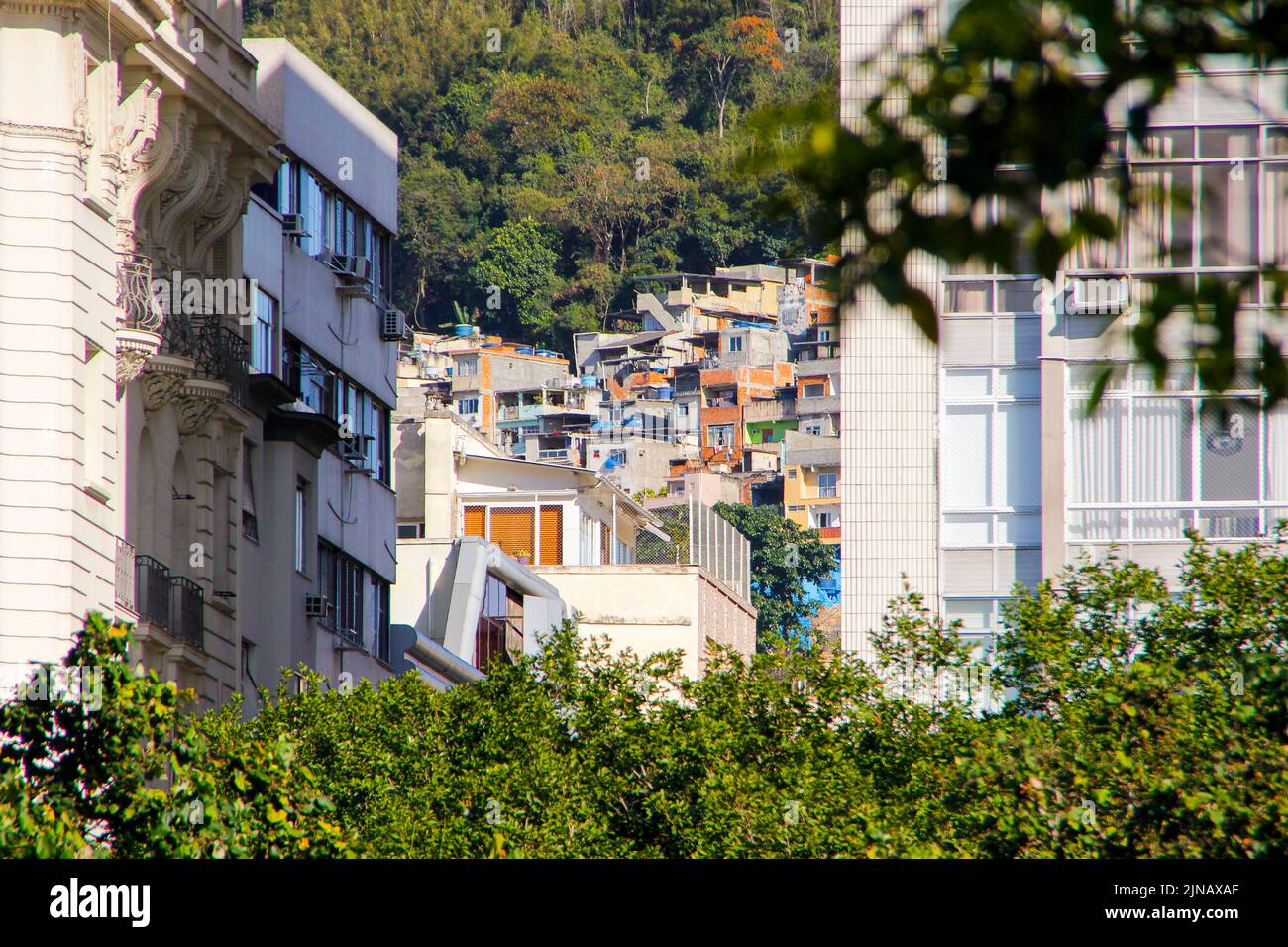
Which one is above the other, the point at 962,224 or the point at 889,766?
the point at 962,224

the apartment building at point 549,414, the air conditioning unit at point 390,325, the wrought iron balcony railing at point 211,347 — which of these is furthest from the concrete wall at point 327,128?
the apartment building at point 549,414

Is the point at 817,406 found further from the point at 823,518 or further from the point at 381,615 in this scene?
the point at 381,615

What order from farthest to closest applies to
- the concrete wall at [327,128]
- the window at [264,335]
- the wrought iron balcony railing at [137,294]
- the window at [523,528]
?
the window at [523,528], the concrete wall at [327,128], the window at [264,335], the wrought iron balcony railing at [137,294]

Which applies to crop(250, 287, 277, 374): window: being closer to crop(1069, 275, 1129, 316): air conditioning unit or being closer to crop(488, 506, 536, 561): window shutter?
crop(1069, 275, 1129, 316): air conditioning unit

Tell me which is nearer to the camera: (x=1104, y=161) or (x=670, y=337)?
(x=1104, y=161)

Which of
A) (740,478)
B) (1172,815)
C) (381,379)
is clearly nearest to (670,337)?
(740,478)

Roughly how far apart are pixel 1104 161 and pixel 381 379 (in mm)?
44175

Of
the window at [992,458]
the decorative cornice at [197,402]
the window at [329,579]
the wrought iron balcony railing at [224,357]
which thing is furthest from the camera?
the window at [329,579]

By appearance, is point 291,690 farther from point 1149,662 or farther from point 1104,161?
point 1104,161

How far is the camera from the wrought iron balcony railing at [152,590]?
3117 centimetres

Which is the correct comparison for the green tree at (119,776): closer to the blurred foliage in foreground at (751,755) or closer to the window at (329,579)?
the blurred foliage in foreground at (751,755)

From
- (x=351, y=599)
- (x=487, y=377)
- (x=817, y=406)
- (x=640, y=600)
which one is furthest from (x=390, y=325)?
(x=487, y=377)

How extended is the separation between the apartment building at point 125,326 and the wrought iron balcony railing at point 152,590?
4 centimetres

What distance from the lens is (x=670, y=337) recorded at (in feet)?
649
